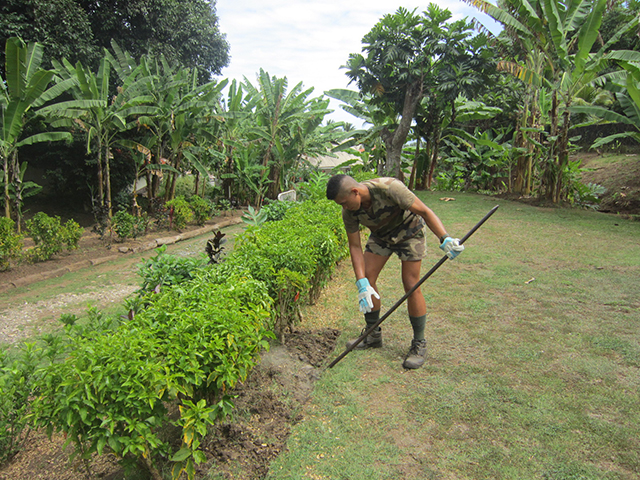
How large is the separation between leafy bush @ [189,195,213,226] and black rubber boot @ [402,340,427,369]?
8229 millimetres

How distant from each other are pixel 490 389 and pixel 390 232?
143cm

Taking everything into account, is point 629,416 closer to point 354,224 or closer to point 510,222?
point 354,224

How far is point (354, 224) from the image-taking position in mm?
3568

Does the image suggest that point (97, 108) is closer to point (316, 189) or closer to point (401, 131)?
point (316, 189)

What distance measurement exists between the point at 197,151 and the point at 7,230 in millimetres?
5753

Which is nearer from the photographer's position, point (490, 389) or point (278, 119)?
point (490, 389)

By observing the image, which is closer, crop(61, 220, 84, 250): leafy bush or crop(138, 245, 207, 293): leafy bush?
crop(138, 245, 207, 293): leafy bush

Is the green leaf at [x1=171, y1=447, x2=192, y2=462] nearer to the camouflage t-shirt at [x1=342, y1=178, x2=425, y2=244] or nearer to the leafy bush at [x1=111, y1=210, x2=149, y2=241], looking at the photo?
the camouflage t-shirt at [x1=342, y1=178, x2=425, y2=244]

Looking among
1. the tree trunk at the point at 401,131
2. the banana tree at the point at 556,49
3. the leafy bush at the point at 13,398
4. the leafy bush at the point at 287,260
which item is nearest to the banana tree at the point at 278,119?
the tree trunk at the point at 401,131

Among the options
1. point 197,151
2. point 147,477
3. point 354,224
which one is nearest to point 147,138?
point 197,151

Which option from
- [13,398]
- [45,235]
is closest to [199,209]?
[45,235]

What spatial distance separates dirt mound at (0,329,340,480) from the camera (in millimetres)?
2342

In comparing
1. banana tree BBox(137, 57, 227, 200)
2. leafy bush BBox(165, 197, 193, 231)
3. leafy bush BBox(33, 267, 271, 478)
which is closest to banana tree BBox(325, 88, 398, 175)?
banana tree BBox(137, 57, 227, 200)

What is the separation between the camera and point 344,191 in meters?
3.22
